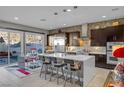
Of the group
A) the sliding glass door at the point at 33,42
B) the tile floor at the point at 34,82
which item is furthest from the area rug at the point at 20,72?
the sliding glass door at the point at 33,42

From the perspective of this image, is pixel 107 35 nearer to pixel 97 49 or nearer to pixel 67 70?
pixel 97 49

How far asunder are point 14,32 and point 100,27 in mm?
5266

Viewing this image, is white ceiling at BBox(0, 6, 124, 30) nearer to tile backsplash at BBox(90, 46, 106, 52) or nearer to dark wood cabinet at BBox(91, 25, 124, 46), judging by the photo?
dark wood cabinet at BBox(91, 25, 124, 46)

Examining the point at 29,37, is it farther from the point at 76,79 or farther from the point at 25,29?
the point at 76,79

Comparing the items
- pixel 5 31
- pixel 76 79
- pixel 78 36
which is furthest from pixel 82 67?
pixel 5 31

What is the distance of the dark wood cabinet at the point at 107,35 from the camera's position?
525cm

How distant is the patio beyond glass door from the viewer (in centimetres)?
688

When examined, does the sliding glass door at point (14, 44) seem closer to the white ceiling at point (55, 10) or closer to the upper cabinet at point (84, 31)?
the white ceiling at point (55, 10)

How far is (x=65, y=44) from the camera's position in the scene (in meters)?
7.59

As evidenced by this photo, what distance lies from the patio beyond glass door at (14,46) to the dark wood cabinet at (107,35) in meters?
4.78

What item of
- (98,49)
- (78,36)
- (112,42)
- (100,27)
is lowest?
(98,49)

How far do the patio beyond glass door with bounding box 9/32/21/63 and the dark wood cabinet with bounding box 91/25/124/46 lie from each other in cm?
478

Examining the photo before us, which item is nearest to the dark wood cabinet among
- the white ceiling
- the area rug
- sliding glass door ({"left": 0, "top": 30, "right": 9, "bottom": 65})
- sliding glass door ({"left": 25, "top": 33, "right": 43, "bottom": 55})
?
the white ceiling

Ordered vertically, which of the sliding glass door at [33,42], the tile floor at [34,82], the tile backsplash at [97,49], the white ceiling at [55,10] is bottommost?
the tile floor at [34,82]
